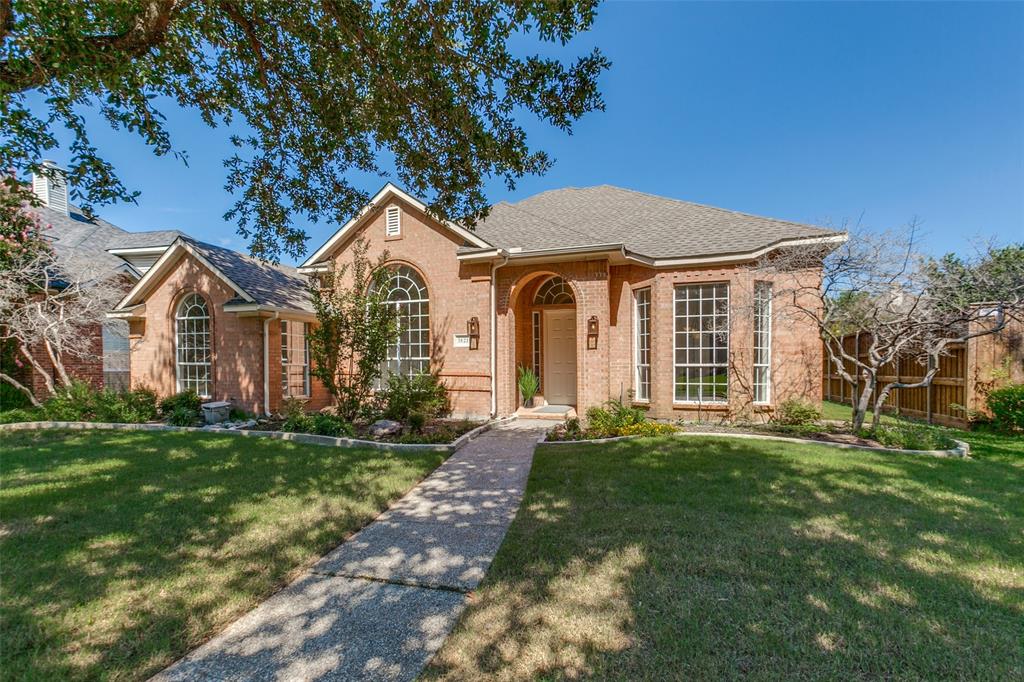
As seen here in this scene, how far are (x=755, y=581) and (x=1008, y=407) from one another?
10.9 metres

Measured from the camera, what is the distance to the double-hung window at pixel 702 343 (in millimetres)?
10227

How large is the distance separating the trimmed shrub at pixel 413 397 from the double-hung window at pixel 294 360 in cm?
423

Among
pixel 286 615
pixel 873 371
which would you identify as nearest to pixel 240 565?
pixel 286 615

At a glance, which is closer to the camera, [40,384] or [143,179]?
[143,179]

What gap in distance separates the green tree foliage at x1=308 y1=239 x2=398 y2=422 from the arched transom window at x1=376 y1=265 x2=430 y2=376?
1.40m

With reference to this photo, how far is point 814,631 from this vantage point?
2770 millimetres

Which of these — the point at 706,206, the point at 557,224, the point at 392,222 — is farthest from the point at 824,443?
the point at 392,222

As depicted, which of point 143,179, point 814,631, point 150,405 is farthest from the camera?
point 150,405

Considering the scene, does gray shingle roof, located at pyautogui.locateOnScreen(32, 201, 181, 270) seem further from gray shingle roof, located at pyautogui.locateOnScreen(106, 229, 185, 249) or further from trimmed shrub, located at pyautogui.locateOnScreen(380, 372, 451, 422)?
trimmed shrub, located at pyautogui.locateOnScreen(380, 372, 451, 422)

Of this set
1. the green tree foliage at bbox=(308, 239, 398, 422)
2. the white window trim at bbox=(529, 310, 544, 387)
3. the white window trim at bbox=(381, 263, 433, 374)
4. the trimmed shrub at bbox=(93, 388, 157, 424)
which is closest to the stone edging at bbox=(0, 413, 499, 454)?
the trimmed shrub at bbox=(93, 388, 157, 424)

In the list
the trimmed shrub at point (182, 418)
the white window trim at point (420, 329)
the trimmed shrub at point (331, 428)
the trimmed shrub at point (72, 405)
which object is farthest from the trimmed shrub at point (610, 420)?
the trimmed shrub at point (72, 405)

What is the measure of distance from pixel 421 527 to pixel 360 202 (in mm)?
6254

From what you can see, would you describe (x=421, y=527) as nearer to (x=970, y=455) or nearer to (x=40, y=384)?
(x=970, y=455)

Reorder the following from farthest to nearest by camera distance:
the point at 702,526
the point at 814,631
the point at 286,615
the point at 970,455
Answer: the point at 970,455 → the point at 702,526 → the point at 286,615 → the point at 814,631
